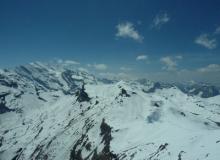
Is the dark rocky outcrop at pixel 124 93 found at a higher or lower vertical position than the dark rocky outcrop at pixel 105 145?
higher

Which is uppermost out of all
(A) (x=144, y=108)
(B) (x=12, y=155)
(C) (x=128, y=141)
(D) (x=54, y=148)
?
(A) (x=144, y=108)

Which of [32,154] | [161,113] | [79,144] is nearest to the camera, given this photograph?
[79,144]

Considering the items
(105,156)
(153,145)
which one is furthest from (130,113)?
(153,145)

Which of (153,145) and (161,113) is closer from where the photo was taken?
(153,145)

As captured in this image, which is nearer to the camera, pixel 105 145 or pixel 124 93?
pixel 105 145

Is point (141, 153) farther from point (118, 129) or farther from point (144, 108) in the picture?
point (144, 108)

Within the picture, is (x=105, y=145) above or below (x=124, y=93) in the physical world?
below

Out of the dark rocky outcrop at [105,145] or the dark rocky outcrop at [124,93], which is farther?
the dark rocky outcrop at [124,93]

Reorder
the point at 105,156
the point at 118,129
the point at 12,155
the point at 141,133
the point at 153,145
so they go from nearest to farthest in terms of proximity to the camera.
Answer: the point at 153,145 → the point at 105,156 → the point at 141,133 → the point at 118,129 → the point at 12,155

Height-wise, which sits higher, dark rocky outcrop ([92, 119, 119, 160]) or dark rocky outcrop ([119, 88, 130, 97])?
dark rocky outcrop ([119, 88, 130, 97])

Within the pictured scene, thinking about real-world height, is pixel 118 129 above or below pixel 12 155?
above

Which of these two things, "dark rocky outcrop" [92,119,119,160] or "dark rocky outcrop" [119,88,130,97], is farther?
"dark rocky outcrop" [119,88,130,97]
